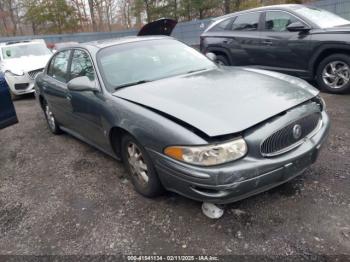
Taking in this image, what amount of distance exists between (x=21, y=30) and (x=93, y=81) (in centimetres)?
3521

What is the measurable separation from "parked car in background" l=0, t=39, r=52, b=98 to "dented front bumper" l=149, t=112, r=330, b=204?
23.8 ft

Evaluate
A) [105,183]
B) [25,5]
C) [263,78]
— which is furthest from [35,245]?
[25,5]

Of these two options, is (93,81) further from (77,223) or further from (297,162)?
(297,162)

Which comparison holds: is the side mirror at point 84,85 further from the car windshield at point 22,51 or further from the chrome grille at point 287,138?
the car windshield at point 22,51

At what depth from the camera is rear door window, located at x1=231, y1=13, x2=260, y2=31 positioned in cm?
687

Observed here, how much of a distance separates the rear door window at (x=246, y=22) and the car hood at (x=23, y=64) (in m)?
5.33

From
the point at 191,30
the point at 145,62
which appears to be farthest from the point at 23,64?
the point at 191,30

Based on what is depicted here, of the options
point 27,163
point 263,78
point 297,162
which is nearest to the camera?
point 297,162

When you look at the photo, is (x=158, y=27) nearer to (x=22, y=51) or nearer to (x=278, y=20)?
(x=278, y=20)

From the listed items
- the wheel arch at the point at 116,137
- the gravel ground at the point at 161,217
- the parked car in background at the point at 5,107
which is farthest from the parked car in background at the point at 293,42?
the parked car in background at the point at 5,107

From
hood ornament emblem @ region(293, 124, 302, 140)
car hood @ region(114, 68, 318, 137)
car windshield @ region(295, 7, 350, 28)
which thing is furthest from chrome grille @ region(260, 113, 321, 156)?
car windshield @ region(295, 7, 350, 28)

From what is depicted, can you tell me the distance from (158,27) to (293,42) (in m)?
4.02

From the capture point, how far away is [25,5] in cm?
3189

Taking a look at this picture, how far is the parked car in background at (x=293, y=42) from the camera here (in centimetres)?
569
